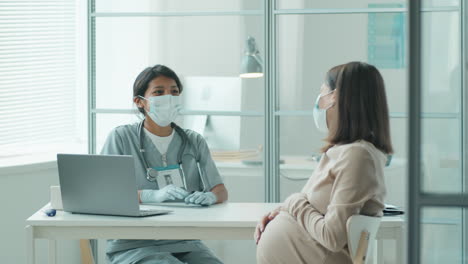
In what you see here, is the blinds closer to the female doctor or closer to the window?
the window

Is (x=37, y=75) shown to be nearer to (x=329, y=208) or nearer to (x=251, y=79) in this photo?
(x=251, y=79)

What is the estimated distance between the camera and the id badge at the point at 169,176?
3.41 meters

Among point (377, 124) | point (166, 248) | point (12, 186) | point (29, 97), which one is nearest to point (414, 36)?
point (377, 124)

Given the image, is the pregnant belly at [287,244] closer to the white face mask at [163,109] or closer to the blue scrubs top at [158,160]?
the blue scrubs top at [158,160]

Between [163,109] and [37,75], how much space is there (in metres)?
1.74

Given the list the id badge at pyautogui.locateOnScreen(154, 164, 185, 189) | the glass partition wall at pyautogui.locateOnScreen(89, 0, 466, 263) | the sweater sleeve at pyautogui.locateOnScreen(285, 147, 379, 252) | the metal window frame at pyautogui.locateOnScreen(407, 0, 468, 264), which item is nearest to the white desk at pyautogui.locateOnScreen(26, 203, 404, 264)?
the id badge at pyautogui.locateOnScreen(154, 164, 185, 189)

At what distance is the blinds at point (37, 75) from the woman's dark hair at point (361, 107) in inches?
109

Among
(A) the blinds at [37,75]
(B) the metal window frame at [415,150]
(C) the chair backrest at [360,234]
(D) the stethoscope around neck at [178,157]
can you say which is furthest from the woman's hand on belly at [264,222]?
(A) the blinds at [37,75]

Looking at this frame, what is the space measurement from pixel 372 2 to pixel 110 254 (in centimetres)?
197

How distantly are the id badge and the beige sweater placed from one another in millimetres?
840

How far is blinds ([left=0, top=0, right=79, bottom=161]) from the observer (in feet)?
15.6

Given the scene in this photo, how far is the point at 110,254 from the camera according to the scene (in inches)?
130

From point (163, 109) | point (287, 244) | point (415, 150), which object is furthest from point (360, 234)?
point (163, 109)

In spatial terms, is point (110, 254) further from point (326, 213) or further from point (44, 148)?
point (44, 148)
